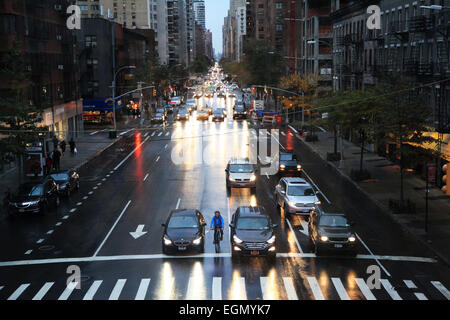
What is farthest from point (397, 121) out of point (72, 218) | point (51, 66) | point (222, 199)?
point (51, 66)

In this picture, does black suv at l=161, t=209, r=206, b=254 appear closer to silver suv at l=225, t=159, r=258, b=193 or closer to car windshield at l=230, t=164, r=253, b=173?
silver suv at l=225, t=159, r=258, b=193

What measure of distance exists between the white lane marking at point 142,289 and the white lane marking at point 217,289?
2.15 metres

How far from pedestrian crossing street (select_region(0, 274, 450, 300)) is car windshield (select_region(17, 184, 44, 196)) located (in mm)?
12175

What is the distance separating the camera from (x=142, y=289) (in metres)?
18.1

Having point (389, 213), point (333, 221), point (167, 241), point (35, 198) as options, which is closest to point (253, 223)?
point (333, 221)

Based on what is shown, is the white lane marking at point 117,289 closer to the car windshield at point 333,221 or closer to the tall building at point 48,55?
the car windshield at point 333,221

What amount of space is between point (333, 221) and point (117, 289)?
366 inches

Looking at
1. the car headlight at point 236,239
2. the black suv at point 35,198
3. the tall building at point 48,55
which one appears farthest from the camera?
the tall building at point 48,55

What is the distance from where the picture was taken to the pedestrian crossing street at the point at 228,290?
17422 millimetres

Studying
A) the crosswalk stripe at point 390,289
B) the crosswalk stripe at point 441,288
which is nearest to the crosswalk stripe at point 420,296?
the crosswalk stripe at point 390,289

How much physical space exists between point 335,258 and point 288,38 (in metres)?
105

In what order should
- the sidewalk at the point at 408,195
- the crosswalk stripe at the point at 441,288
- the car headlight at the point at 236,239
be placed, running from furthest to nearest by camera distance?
1. the sidewalk at the point at 408,195
2. the car headlight at the point at 236,239
3. the crosswalk stripe at the point at 441,288

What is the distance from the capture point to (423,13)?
41312mm

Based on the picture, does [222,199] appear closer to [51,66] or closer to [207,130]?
[51,66]
